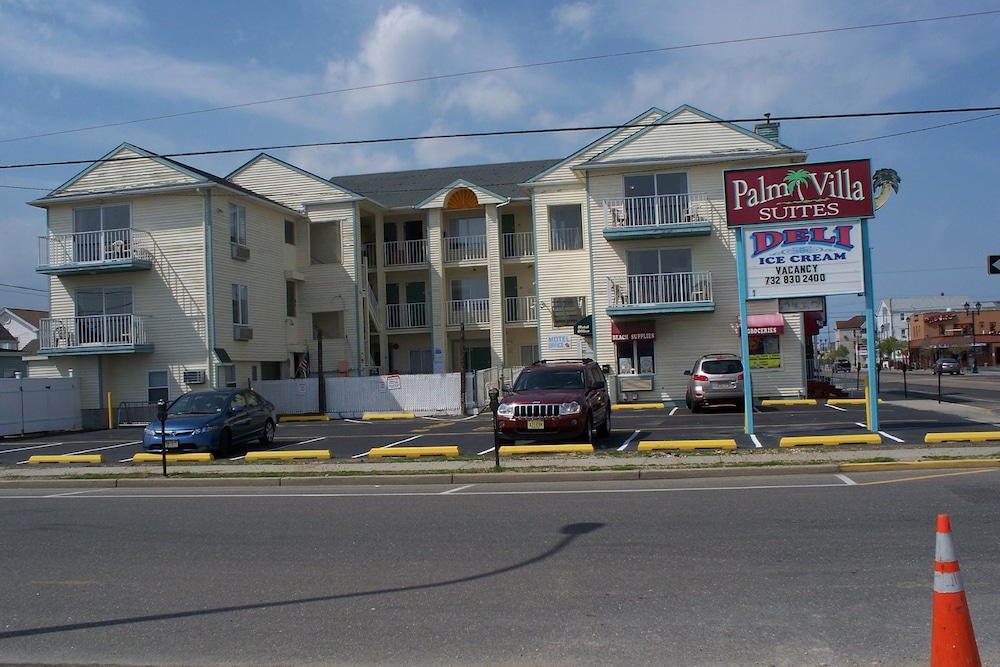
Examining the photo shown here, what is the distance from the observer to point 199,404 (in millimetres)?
19969

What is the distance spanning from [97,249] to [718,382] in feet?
70.7

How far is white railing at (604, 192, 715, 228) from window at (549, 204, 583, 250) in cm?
303

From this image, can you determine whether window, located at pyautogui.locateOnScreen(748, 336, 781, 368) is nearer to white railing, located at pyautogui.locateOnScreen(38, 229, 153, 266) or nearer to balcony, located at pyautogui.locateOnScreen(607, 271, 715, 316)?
balcony, located at pyautogui.locateOnScreen(607, 271, 715, 316)

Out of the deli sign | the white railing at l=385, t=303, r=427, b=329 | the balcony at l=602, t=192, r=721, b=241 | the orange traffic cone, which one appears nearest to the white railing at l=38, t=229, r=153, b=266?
the white railing at l=385, t=303, r=427, b=329

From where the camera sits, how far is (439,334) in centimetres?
3681

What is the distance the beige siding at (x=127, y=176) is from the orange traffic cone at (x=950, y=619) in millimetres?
29317

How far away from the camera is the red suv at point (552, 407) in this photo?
1680cm

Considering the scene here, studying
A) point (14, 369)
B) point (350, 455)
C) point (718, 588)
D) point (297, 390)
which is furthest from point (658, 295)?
point (14, 369)

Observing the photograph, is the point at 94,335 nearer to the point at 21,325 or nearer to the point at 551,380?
the point at 551,380

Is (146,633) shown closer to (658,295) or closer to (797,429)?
(797,429)

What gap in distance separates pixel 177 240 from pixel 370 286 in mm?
9810

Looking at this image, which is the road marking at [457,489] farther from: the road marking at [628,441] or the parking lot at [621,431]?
the road marking at [628,441]

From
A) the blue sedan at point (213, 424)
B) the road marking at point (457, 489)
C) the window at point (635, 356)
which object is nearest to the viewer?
the road marking at point (457, 489)

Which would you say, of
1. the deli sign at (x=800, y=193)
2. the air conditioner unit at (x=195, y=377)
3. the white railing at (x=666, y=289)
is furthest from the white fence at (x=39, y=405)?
the deli sign at (x=800, y=193)
